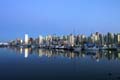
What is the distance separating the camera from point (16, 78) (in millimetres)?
29859

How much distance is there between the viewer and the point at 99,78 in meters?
29.2

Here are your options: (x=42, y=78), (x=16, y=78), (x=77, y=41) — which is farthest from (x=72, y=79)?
(x=77, y=41)

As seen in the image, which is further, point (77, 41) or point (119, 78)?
point (77, 41)

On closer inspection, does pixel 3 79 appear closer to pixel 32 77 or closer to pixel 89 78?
pixel 32 77

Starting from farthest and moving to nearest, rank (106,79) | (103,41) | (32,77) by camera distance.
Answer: (103,41) < (32,77) < (106,79)

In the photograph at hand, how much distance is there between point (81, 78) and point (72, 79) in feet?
3.76

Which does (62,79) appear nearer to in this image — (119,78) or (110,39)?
(119,78)

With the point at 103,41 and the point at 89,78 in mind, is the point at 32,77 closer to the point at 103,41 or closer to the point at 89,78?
the point at 89,78

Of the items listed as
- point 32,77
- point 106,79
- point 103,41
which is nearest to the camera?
point 106,79

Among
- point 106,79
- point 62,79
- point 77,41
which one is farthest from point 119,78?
point 77,41

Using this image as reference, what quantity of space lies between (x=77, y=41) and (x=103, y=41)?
15.2 meters

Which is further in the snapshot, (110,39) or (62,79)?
(110,39)

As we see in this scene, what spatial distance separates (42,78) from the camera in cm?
2978

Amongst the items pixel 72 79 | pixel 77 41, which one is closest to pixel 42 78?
pixel 72 79
